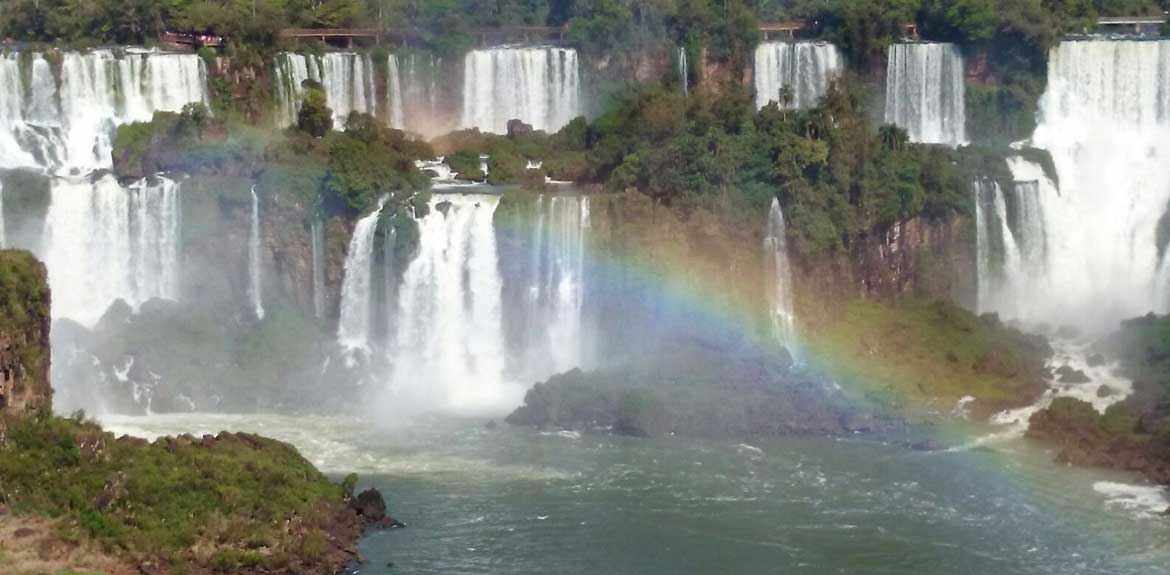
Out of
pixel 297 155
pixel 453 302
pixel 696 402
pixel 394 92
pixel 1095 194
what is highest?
pixel 394 92

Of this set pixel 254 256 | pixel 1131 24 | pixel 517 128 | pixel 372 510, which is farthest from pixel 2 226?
pixel 1131 24

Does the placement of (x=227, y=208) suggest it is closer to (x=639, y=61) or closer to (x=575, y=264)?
(x=575, y=264)

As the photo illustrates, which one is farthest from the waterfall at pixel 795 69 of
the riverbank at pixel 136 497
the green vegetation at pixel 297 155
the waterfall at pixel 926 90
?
the riverbank at pixel 136 497

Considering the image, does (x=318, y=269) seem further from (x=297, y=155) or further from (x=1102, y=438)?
(x=1102, y=438)

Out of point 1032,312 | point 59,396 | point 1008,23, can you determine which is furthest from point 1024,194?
point 59,396

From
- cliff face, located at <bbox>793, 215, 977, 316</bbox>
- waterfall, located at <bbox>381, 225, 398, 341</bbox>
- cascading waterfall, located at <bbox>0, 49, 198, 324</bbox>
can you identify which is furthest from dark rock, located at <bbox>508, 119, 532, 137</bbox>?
cliff face, located at <bbox>793, 215, 977, 316</bbox>

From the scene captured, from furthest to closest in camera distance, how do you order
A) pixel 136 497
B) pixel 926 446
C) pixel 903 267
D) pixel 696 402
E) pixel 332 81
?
pixel 332 81 < pixel 903 267 < pixel 696 402 < pixel 926 446 < pixel 136 497
